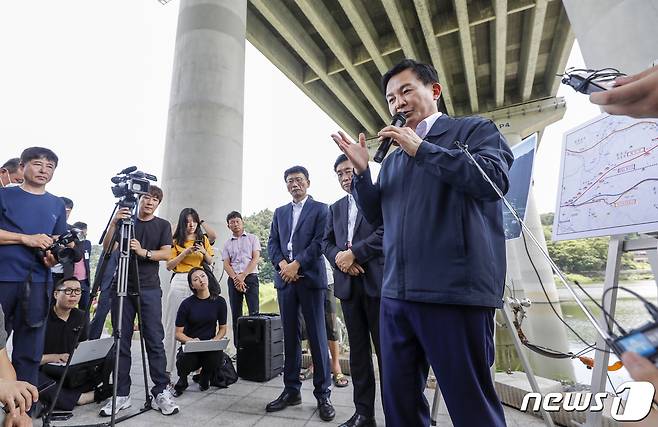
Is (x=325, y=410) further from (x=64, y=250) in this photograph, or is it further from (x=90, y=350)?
(x=64, y=250)

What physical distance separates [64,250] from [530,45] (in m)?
11.4

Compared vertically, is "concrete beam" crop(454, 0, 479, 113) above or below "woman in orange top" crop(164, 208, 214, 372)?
above

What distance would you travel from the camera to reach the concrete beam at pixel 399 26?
7.47 metres

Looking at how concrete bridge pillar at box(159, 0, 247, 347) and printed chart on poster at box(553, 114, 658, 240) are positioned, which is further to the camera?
concrete bridge pillar at box(159, 0, 247, 347)

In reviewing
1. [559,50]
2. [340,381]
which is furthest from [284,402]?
[559,50]

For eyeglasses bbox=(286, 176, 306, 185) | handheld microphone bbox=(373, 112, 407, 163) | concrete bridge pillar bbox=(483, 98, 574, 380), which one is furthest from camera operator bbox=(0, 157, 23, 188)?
concrete bridge pillar bbox=(483, 98, 574, 380)

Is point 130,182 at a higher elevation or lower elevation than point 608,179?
higher

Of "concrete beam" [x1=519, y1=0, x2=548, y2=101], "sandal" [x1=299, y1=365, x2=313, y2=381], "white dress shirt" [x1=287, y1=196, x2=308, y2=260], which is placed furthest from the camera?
"concrete beam" [x1=519, y1=0, x2=548, y2=101]

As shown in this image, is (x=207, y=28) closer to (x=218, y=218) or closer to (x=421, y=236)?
(x=218, y=218)

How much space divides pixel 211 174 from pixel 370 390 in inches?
148

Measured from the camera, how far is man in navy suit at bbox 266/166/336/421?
2.26 m

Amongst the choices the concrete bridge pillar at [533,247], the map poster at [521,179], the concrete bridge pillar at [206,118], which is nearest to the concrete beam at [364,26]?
the concrete bridge pillar at [206,118]

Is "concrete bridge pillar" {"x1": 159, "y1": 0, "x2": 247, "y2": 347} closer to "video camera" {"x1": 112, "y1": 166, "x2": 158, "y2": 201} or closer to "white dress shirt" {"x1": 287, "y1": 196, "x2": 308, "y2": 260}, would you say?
"white dress shirt" {"x1": 287, "y1": 196, "x2": 308, "y2": 260}

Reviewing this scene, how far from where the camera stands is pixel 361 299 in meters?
1.99
